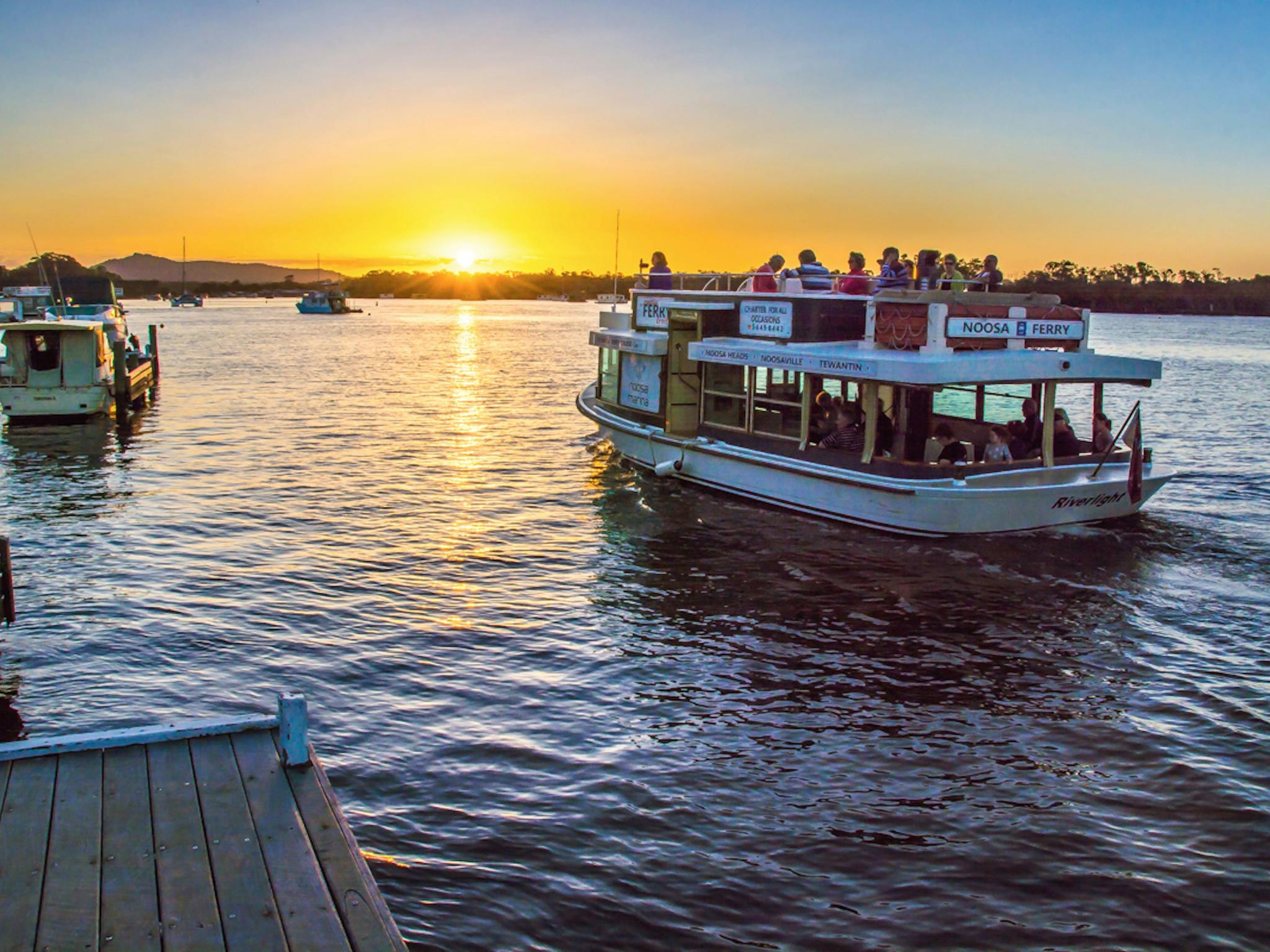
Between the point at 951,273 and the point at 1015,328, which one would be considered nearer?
the point at 1015,328

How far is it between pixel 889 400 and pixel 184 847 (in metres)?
17.2

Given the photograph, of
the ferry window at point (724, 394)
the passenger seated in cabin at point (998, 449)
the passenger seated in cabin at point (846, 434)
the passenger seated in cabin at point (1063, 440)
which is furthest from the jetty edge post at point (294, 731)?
the ferry window at point (724, 394)

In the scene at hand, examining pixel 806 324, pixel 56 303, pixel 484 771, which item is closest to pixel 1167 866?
pixel 484 771

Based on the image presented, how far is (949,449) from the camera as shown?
59.6ft

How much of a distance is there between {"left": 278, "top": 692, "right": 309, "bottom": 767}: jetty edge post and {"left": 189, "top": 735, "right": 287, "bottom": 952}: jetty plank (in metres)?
0.32

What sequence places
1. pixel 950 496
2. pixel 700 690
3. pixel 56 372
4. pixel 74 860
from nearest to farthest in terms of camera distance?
pixel 74 860, pixel 700 690, pixel 950 496, pixel 56 372

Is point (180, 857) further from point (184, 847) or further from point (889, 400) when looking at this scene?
point (889, 400)

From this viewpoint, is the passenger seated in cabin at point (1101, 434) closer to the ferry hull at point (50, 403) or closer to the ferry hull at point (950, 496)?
the ferry hull at point (950, 496)

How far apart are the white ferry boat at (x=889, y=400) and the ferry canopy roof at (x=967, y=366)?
0.03 meters

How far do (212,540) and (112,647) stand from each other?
19.0 ft

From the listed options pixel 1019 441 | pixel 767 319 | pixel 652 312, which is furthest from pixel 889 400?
pixel 652 312

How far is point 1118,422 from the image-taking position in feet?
133

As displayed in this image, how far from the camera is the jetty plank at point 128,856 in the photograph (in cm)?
524

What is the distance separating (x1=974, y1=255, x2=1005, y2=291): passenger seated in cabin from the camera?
725 inches
